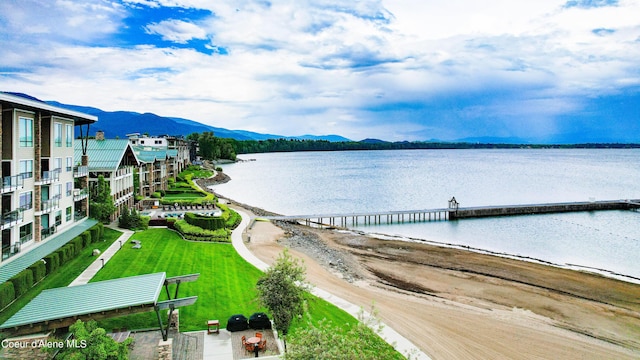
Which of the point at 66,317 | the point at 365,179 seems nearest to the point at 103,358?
the point at 66,317

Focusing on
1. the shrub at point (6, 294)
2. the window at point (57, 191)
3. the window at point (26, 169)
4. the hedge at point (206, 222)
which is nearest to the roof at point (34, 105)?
the window at point (26, 169)

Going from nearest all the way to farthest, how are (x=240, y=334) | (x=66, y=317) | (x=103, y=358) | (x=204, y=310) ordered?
(x=103, y=358), (x=66, y=317), (x=240, y=334), (x=204, y=310)

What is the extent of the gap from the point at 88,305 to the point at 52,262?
45.9 ft

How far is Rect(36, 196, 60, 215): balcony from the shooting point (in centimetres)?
3340

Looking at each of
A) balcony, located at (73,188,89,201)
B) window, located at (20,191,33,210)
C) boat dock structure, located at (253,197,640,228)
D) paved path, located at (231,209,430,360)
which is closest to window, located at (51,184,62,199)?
window, located at (20,191,33,210)

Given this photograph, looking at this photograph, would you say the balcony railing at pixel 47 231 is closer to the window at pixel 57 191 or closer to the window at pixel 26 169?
the window at pixel 57 191

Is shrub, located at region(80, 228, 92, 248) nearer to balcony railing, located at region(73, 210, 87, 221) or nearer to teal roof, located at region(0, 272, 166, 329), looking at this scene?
balcony railing, located at region(73, 210, 87, 221)

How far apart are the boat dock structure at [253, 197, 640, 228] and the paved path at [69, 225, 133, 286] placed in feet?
88.1

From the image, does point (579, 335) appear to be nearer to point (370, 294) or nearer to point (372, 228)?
point (370, 294)

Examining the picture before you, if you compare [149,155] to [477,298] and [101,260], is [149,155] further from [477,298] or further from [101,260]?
[477,298]

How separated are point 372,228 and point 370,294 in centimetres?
3687

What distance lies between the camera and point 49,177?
34469 mm

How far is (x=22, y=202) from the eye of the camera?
101 ft

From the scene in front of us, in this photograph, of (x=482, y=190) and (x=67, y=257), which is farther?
(x=482, y=190)
